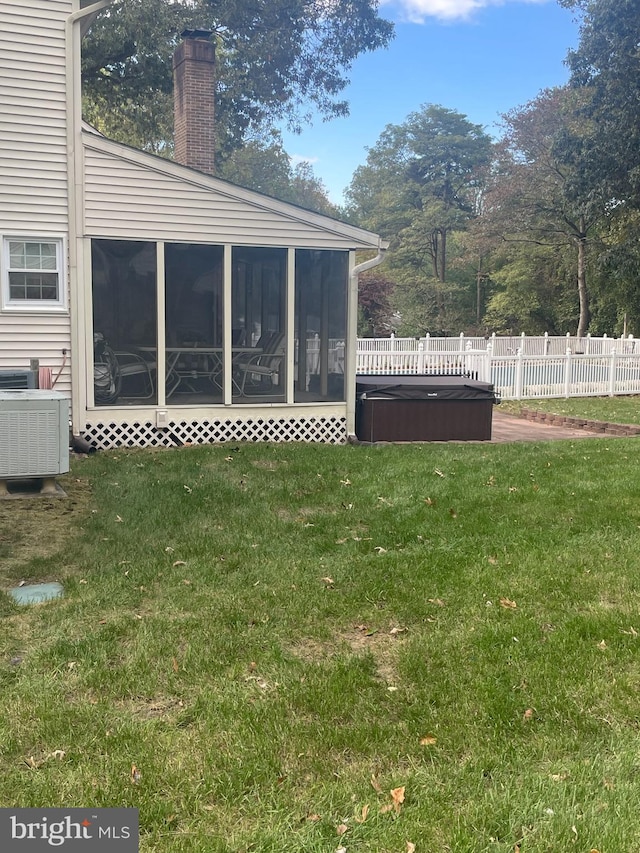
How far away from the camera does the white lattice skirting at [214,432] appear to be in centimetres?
926

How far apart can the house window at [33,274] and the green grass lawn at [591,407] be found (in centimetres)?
888

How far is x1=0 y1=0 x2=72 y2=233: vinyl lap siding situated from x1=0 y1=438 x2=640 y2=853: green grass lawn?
392 centimetres

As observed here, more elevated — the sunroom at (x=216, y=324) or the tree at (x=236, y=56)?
the tree at (x=236, y=56)

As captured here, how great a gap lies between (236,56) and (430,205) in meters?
18.2

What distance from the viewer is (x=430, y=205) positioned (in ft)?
130

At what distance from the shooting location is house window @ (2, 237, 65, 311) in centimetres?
877

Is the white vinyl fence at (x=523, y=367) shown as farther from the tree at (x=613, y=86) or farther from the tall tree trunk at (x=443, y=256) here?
the tall tree trunk at (x=443, y=256)

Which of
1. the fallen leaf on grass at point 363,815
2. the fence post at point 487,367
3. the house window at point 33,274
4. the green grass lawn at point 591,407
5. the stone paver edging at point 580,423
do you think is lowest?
the fallen leaf on grass at point 363,815

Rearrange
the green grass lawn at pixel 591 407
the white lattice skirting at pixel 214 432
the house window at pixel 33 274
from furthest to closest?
1. the green grass lawn at pixel 591 407
2. the white lattice skirting at pixel 214 432
3. the house window at pixel 33 274

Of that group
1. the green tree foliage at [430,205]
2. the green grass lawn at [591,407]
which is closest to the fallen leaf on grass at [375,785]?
the green grass lawn at [591,407]

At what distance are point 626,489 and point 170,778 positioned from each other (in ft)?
17.3

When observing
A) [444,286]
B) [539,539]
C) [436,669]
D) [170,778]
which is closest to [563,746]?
[436,669]

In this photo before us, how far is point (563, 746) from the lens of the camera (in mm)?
2924

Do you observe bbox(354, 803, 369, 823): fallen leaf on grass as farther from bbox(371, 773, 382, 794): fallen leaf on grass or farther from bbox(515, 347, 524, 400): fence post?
bbox(515, 347, 524, 400): fence post
